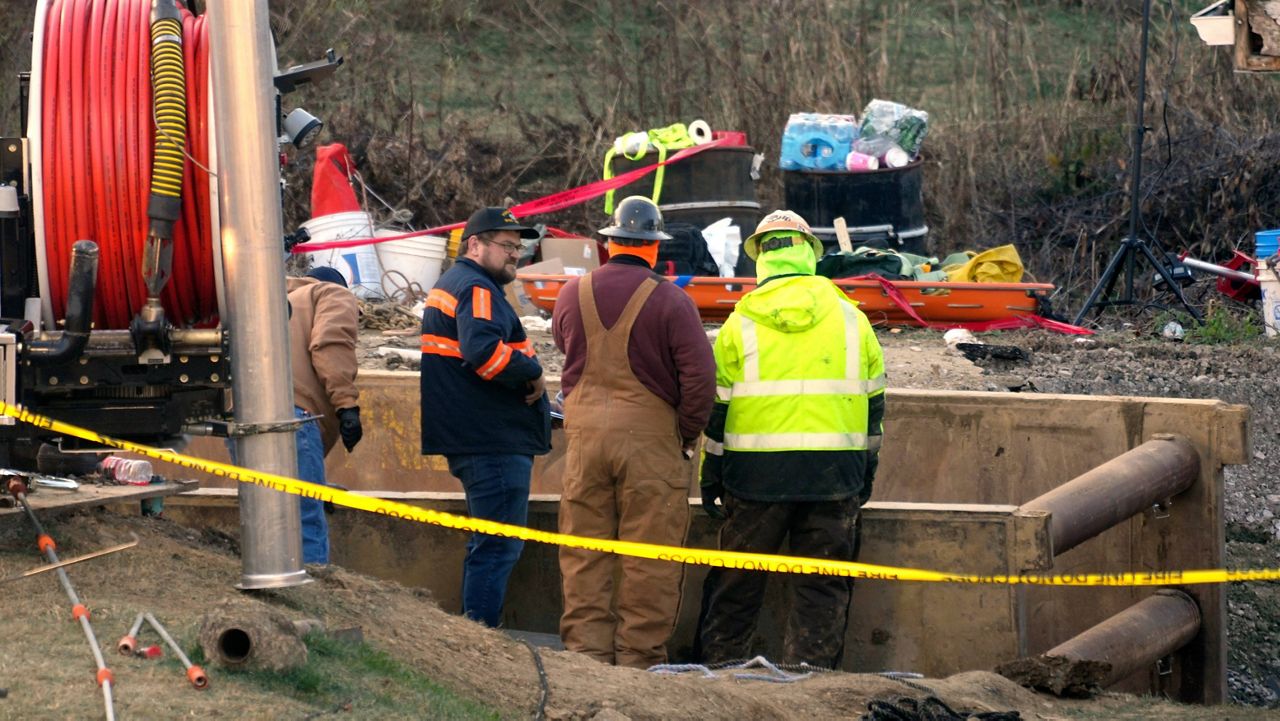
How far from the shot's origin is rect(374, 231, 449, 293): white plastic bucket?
14.5m

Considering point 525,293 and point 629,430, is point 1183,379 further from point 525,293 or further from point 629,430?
point 629,430

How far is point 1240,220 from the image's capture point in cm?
1661

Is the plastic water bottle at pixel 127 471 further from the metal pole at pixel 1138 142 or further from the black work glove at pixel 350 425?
the metal pole at pixel 1138 142

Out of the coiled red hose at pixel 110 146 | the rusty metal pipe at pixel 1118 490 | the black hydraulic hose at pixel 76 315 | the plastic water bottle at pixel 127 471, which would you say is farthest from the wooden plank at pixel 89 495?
the rusty metal pipe at pixel 1118 490

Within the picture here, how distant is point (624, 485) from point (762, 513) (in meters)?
0.65

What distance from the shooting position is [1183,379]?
1220cm

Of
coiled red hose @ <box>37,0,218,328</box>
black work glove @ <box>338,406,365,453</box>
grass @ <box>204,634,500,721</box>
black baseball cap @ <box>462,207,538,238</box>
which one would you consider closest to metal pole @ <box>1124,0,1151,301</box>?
black baseball cap @ <box>462,207,538,238</box>

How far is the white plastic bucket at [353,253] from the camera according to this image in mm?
14109

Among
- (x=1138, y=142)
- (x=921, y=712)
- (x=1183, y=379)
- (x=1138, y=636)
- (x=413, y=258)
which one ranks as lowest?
(x=1138, y=636)

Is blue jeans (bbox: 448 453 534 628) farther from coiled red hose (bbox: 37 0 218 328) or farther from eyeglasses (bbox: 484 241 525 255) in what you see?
coiled red hose (bbox: 37 0 218 328)

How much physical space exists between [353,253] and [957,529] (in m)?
8.01

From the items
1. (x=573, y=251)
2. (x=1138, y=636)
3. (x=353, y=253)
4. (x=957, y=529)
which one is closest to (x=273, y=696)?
(x=957, y=529)

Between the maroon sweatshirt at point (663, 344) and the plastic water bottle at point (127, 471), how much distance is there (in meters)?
2.03

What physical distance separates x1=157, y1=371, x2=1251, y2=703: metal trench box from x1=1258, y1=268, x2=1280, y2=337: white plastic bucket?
5.71 metres
